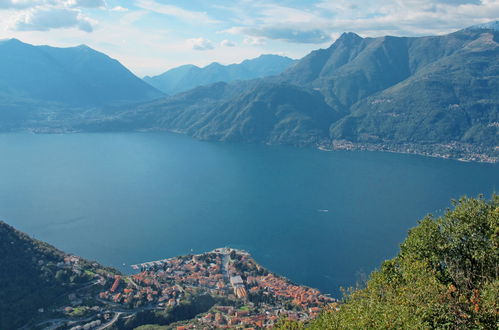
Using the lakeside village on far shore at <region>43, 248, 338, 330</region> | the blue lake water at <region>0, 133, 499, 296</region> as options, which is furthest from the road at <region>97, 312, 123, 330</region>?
the blue lake water at <region>0, 133, 499, 296</region>

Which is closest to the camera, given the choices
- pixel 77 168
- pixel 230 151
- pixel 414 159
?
pixel 77 168

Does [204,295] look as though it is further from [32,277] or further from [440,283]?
[440,283]

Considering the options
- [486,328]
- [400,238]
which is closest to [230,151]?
[400,238]

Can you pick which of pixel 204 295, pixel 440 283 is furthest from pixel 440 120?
pixel 440 283

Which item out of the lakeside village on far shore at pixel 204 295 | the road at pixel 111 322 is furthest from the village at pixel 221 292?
the road at pixel 111 322

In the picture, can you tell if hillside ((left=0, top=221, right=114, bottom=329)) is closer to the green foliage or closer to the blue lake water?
the blue lake water

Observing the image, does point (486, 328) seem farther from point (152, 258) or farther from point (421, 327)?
point (152, 258)

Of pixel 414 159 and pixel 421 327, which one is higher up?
pixel 421 327
